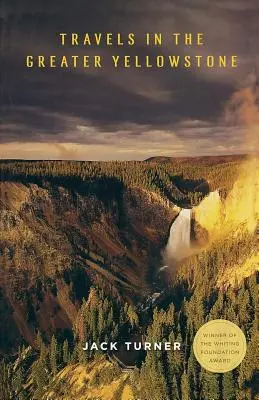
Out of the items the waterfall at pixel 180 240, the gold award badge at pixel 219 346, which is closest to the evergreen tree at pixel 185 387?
the gold award badge at pixel 219 346

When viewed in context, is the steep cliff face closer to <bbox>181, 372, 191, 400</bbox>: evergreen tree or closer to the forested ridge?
the forested ridge

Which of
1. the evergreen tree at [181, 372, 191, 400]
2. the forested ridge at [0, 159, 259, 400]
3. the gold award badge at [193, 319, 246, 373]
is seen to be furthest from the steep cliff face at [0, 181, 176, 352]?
the evergreen tree at [181, 372, 191, 400]

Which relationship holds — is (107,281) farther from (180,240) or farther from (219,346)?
(219,346)

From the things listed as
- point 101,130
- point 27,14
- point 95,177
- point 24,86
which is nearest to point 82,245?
point 95,177

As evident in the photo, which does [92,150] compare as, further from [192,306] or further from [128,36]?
[192,306]

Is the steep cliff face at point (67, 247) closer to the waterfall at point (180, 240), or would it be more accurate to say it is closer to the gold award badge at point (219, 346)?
the waterfall at point (180, 240)

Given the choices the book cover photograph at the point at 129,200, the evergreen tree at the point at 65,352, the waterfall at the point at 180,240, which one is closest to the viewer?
the book cover photograph at the point at 129,200

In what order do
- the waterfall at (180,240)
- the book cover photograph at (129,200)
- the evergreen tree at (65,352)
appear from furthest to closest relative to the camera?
the waterfall at (180,240) < the evergreen tree at (65,352) < the book cover photograph at (129,200)
